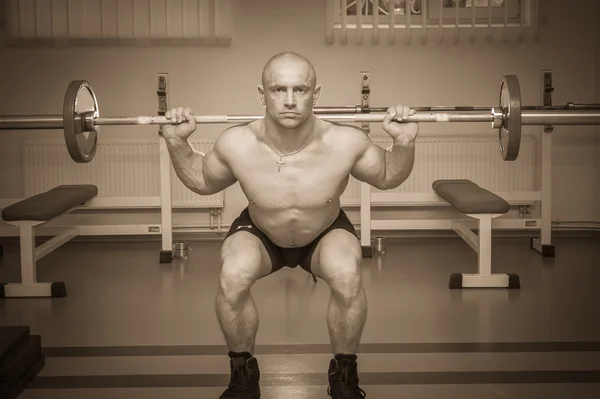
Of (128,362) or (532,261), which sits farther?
(532,261)

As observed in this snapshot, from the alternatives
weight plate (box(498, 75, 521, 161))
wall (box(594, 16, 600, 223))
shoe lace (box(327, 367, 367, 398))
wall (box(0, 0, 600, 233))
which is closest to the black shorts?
shoe lace (box(327, 367, 367, 398))

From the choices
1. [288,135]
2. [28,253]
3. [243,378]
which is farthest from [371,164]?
[28,253]

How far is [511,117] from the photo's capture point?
298cm

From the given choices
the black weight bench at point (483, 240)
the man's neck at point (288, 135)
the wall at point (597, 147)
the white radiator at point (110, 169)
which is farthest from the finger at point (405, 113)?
the wall at point (597, 147)

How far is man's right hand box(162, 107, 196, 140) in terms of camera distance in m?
2.95

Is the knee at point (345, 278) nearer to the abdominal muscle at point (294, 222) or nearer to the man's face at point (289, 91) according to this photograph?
the abdominal muscle at point (294, 222)

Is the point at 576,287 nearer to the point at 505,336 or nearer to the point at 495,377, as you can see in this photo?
the point at 505,336

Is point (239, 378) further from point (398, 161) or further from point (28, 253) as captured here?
point (28, 253)

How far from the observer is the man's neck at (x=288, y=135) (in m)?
2.85

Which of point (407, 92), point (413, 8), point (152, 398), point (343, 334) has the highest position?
point (413, 8)

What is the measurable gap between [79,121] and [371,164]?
1.10 metres

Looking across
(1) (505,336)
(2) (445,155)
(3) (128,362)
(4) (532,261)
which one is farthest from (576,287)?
(3) (128,362)

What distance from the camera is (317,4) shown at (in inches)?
238

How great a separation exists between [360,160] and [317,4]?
3.33 metres
